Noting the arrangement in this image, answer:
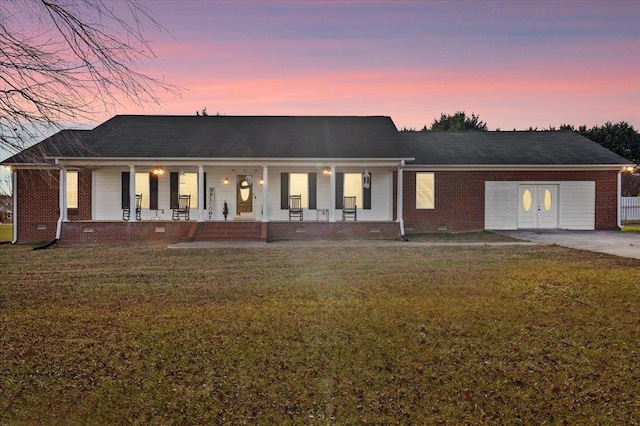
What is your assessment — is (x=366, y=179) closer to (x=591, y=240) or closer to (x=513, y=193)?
(x=513, y=193)

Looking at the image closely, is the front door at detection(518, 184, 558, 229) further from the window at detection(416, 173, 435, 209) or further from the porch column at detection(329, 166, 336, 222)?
the porch column at detection(329, 166, 336, 222)

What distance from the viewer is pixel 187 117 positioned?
76.1 feet

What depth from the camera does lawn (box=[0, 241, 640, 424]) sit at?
12.5 feet

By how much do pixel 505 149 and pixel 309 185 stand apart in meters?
9.42

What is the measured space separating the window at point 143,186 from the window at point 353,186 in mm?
8210

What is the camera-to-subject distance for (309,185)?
2016 cm

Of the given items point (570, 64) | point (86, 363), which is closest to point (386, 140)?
point (570, 64)

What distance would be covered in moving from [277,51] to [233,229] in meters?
7.03

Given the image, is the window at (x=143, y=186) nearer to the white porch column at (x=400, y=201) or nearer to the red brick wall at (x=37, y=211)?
the red brick wall at (x=37, y=211)

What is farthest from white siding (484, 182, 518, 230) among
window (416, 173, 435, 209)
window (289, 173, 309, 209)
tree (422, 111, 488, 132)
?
tree (422, 111, 488, 132)

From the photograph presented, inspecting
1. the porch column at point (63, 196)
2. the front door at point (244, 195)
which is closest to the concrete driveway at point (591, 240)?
the front door at point (244, 195)

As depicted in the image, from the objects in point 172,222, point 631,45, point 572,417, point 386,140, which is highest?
point 631,45

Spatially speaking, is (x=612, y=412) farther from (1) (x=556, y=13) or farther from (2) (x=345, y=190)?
(2) (x=345, y=190)

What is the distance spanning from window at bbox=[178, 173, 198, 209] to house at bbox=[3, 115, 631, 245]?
4cm
